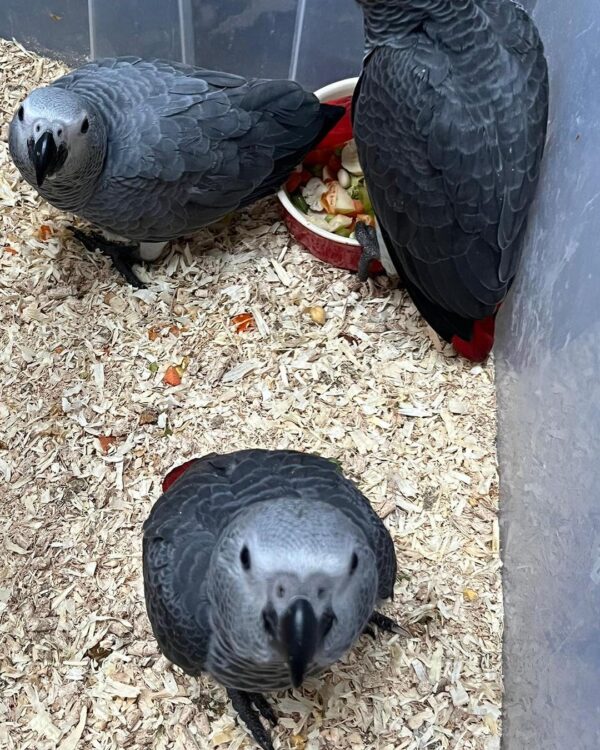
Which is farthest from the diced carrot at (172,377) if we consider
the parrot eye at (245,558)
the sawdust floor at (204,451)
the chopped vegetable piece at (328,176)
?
the parrot eye at (245,558)

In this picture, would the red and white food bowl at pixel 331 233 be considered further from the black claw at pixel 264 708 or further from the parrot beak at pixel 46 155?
the black claw at pixel 264 708

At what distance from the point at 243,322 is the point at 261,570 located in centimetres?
Result: 100

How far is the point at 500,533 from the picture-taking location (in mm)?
1519

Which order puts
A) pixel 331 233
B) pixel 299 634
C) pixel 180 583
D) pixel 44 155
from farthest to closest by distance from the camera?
1. pixel 331 233
2. pixel 44 155
3. pixel 180 583
4. pixel 299 634

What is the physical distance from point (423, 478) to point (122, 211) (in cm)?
91

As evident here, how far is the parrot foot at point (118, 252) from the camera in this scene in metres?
1.82

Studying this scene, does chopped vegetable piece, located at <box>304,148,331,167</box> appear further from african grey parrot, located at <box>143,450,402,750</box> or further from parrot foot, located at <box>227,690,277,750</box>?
parrot foot, located at <box>227,690,277,750</box>

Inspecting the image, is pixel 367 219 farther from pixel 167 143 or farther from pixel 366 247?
pixel 167 143

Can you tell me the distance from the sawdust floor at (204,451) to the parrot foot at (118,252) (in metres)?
0.03

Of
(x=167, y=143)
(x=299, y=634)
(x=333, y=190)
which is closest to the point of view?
(x=299, y=634)

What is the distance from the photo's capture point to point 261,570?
2.80ft

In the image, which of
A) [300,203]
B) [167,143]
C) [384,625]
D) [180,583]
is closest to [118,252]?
[167,143]

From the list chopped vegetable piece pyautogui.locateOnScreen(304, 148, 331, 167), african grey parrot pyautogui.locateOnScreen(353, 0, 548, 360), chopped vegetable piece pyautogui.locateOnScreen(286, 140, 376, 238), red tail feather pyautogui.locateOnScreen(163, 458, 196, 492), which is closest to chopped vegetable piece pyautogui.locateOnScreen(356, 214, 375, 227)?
chopped vegetable piece pyautogui.locateOnScreen(286, 140, 376, 238)

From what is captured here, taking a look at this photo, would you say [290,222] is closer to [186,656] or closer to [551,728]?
[186,656]
